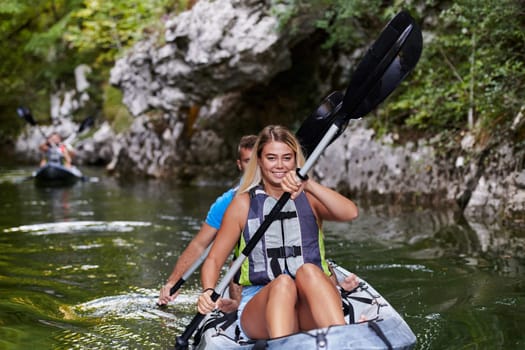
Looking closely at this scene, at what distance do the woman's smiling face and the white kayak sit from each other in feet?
2.43

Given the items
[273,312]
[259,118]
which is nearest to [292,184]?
[273,312]

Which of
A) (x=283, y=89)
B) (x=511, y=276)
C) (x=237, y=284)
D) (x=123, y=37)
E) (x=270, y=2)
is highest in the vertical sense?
(x=123, y=37)

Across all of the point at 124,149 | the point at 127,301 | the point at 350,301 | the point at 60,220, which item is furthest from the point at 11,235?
the point at 124,149

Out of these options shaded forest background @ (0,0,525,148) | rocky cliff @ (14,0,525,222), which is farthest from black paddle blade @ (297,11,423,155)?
rocky cliff @ (14,0,525,222)

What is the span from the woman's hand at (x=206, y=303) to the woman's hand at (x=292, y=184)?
620 mm

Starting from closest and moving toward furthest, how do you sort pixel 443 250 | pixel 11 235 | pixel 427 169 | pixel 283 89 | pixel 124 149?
pixel 443 250
pixel 11 235
pixel 427 169
pixel 283 89
pixel 124 149

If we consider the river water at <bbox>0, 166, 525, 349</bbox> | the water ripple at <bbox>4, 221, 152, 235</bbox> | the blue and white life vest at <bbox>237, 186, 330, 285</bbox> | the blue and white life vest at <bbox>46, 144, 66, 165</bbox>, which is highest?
the blue and white life vest at <bbox>46, 144, 66, 165</bbox>

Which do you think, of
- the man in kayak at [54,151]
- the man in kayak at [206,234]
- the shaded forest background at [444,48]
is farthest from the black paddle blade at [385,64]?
the man in kayak at [54,151]

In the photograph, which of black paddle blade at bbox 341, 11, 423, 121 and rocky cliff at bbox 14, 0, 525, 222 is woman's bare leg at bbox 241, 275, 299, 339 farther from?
rocky cliff at bbox 14, 0, 525, 222

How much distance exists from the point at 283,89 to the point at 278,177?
409 inches

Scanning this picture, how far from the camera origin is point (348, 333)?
8.62 ft

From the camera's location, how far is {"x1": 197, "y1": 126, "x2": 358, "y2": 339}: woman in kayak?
9.93ft

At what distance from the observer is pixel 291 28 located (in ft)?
34.1

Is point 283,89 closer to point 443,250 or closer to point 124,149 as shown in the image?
point 124,149
